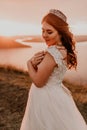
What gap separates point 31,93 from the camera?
411cm

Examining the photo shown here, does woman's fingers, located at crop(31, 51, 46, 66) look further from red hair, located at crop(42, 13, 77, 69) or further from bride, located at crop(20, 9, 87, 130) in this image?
red hair, located at crop(42, 13, 77, 69)

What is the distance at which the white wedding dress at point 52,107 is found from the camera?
4094 mm

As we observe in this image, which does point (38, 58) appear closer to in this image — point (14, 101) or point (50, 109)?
point (50, 109)

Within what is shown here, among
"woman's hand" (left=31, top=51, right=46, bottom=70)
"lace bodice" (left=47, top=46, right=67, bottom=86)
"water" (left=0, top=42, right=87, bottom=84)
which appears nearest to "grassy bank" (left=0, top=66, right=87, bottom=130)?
"water" (left=0, top=42, right=87, bottom=84)

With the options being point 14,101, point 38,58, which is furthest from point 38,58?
point 14,101

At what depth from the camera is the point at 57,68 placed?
4016 mm

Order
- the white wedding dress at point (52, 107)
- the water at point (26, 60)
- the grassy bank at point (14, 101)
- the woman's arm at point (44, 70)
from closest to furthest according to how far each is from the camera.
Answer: the woman's arm at point (44, 70) < the white wedding dress at point (52, 107) < the grassy bank at point (14, 101) < the water at point (26, 60)

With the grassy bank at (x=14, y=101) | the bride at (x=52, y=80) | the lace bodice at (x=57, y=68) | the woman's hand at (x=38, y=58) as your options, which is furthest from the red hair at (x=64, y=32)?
the grassy bank at (x=14, y=101)

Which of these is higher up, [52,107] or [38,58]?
[38,58]

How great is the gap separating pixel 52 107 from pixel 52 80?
26 centimetres

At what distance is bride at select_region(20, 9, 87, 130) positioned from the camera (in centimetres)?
395

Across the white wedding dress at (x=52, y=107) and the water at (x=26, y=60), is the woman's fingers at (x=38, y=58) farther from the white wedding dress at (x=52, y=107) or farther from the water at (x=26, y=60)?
the water at (x=26, y=60)

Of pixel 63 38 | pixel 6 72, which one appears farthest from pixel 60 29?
pixel 6 72

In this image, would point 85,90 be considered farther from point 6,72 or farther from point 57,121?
point 57,121
